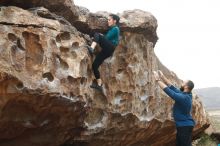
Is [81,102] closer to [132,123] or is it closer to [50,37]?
[50,37]

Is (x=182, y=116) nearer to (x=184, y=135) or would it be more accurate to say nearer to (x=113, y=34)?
(x=184, y=135)

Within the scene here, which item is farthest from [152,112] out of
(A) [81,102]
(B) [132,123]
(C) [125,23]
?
(A) [81,102]

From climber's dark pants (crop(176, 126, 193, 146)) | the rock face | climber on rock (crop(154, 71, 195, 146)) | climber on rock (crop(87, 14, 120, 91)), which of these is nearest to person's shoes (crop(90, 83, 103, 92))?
climber on rock (crop(87, 14, 120, 91))

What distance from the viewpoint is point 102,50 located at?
1255 cm

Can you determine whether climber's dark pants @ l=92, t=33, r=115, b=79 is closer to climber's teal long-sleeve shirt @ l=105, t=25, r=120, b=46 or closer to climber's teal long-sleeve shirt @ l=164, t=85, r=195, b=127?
climber's teal long-sleeve shirt @ l=105, t=25, r=120, b=46

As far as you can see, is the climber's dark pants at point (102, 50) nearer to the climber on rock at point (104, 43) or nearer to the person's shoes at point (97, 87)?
the climber on rock at point (104, 43)

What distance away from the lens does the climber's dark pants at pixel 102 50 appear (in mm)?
12289

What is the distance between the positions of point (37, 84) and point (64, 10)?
10.6 ft

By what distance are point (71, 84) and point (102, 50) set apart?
1.76 metres

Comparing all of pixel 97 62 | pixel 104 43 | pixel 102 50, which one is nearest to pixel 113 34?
pixel 104 43

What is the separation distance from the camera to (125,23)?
47.8 ft

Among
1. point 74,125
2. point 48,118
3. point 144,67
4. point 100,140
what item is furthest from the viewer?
point 144,67

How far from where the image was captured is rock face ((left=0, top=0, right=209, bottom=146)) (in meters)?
10.6

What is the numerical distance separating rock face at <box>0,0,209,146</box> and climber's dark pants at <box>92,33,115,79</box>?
26 centimetres
